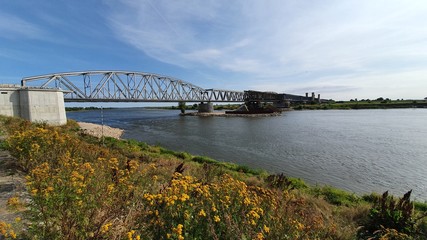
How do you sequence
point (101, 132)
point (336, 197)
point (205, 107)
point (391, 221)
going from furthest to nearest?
point (205, 107), point (101, 132), point (336, 197), point (391, 221)

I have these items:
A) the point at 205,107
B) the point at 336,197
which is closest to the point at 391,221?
the point at 336,197

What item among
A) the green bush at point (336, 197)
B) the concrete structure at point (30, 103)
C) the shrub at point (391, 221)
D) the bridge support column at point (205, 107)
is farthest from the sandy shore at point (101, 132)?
the bridge support column at point (205, 107)

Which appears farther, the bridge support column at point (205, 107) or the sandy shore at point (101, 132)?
the bridge support column at point (205, 107)

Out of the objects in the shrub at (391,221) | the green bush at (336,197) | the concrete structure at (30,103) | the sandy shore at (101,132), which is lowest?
the sandy shore at (101,132)

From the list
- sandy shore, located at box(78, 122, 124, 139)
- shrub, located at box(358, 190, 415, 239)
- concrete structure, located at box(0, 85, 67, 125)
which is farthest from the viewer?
concrete structure, located at box(0, 85, 67, 125)

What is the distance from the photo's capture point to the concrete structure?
32.5 m

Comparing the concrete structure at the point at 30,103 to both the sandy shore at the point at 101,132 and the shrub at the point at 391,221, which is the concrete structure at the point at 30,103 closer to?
the sandy shore at the point at 101,132

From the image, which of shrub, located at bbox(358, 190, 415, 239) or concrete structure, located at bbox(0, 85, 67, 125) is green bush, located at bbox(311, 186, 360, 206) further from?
concrete structure, located at bbox(0, 85, 67, 125)

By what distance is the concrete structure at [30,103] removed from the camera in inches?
1280

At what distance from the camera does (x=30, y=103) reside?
33250 mm

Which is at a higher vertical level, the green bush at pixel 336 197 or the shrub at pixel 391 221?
the shrub at pixel 391 221

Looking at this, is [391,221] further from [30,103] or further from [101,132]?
[30,103]

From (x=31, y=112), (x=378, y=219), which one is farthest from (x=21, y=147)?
(x=31, y=112)

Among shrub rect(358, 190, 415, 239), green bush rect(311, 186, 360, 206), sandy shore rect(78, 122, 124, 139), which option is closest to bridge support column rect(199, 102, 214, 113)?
sandy shore rect(78, 122, 124, 139)
